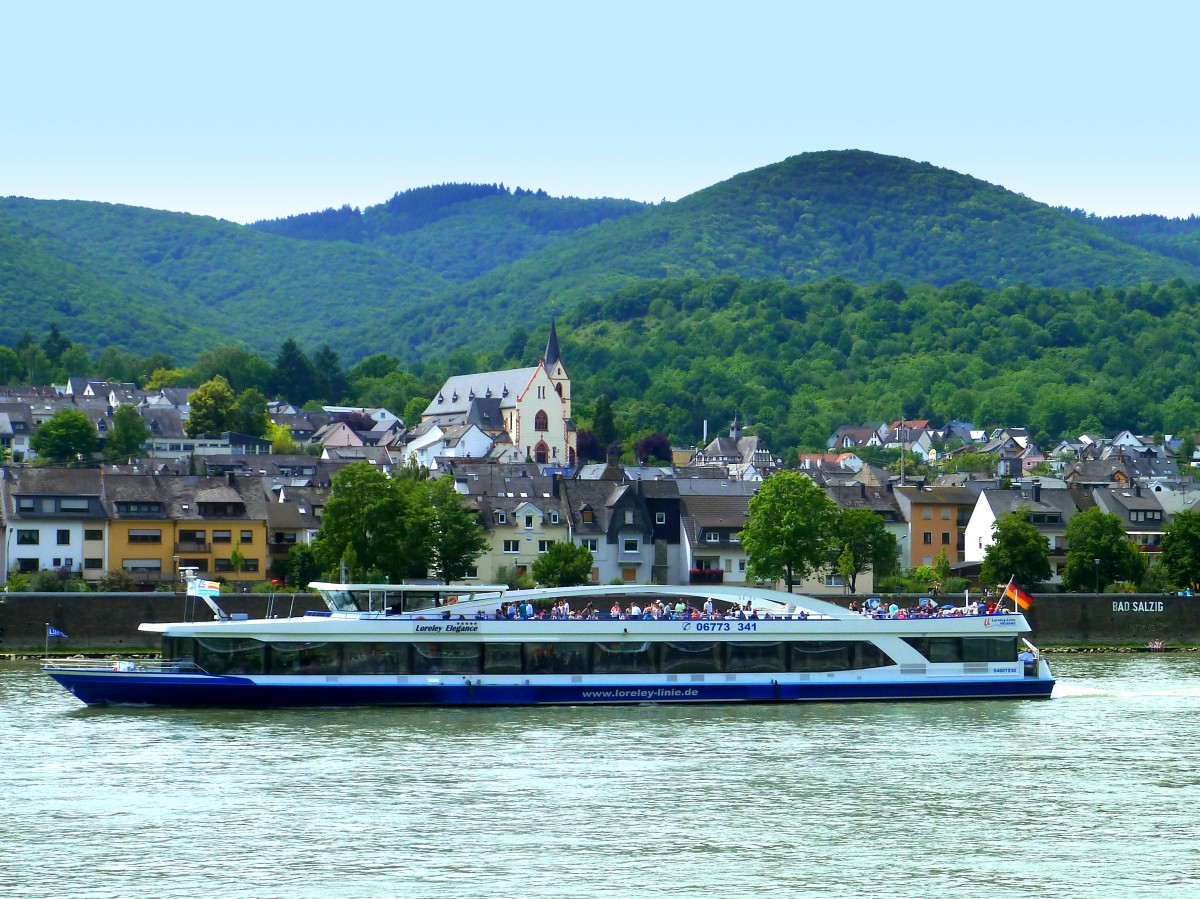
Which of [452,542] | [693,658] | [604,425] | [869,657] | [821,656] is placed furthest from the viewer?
[604,425]

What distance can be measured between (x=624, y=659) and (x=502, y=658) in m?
3.28

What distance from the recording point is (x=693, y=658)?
172ft

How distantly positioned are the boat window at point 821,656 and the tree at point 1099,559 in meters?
33.2

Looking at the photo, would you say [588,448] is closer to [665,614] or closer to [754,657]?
[665,614]

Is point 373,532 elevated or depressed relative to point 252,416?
depressed

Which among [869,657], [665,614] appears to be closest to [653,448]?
[665,614]

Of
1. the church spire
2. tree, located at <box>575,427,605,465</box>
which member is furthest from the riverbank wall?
the church spire

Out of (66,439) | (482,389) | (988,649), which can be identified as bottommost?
(988,649)

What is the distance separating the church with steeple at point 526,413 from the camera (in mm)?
178250

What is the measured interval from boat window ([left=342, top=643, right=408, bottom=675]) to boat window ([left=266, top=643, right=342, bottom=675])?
259mm

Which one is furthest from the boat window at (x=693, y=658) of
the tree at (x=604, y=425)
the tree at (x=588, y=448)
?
the tree at (x=604, y=425)

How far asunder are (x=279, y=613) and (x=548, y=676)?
64.7 ft

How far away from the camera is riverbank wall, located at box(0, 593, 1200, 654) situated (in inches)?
2552

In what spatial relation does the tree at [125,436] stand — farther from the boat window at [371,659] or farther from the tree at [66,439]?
the boat window at [371,659]
